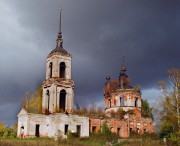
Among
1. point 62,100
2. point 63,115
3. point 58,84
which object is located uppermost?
point 58,84

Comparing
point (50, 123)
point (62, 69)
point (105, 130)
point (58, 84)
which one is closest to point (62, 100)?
point (58, 84)

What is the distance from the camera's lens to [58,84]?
35938 millimetres

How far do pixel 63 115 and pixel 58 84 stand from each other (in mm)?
3925

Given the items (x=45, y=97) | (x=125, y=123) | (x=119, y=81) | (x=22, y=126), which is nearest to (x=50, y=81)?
(x=45, y=97)

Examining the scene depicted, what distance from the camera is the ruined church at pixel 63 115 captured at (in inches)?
1326

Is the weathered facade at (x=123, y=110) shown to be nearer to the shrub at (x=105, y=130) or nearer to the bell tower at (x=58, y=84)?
the shrub at (x=105, y=130)

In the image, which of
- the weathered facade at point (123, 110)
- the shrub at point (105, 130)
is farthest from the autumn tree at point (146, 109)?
the shrub at point (105, 130)

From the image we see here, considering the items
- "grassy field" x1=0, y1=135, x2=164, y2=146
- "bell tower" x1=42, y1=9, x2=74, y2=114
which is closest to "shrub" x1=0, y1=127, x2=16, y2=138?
"bell tower" x1=42, y1=9, x2=74, y2=114

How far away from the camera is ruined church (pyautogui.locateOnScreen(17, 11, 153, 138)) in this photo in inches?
1326

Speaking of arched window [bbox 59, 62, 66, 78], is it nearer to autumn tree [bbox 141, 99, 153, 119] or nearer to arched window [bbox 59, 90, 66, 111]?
arched window [bbox 59, 90, 66, 111]

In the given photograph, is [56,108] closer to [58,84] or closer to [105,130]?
[58,84]

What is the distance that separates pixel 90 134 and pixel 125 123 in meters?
6.85

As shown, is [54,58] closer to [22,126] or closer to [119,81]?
[22,126]

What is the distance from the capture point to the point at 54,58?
122 feet
